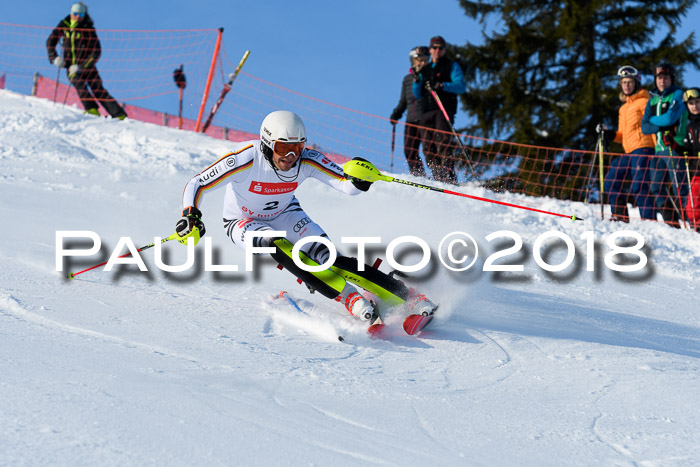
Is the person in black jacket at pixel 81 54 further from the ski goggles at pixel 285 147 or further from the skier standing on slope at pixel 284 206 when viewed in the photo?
the ski goggles at pixel 285 147

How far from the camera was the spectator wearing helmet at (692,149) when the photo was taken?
26.7 feet

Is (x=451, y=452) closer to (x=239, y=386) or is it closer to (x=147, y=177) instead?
(x=239, y=386)

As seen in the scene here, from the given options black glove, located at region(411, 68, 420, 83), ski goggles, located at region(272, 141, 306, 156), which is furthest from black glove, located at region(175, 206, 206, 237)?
black glove, located at region(411, 68, 420, 83)

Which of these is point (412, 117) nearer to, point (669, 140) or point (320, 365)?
point (669, 140)

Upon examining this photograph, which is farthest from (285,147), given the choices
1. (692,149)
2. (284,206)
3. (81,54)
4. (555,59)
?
(555,59)

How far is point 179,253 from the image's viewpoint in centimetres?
607

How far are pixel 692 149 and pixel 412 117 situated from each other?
333 cm

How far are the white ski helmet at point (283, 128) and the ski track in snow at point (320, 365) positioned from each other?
1.06 metres

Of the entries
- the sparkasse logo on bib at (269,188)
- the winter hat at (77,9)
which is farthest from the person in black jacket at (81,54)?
the sparkasse logo on bib at (269,188)

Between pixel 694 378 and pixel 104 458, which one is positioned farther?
pixel 694 378

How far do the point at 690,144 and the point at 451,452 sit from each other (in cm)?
704

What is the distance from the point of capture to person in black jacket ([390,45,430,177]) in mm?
8992

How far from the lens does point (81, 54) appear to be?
11125mm

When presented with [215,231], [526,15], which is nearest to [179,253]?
[215,231]
